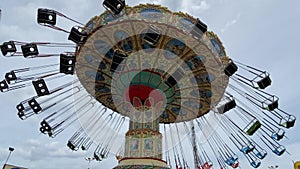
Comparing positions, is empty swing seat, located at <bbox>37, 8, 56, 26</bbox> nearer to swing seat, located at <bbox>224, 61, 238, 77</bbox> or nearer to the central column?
the central column

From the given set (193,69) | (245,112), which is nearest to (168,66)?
(193,69)

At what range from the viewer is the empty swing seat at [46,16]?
10.9 metres

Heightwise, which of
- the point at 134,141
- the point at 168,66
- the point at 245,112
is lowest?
the point at 134,141

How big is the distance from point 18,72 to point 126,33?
4755 millimetres

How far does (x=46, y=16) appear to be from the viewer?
36.0 ft

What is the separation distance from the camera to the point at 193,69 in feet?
42.4

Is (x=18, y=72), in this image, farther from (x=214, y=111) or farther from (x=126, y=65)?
(x=214, y=111)

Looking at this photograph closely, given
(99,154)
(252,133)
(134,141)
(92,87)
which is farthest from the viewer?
(99,154)

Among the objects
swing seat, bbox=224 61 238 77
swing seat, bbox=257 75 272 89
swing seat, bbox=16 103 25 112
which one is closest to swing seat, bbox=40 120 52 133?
swing seat, bbox=16 103 25 112

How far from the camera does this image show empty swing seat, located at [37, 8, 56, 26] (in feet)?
35.8

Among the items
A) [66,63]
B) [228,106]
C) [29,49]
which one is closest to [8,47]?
[29,49]

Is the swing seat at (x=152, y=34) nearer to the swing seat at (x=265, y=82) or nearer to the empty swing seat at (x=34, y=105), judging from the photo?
the swing seat at (x=265, y=82)

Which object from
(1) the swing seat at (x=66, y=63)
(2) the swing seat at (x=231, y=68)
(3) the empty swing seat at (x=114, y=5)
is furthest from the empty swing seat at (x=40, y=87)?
(2) the swing seat at (x=231, y=68)

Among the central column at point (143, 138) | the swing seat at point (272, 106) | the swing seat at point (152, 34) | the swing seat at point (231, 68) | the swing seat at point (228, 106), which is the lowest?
the central column at point (143, 138)
